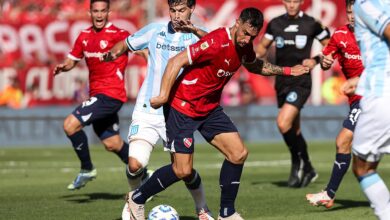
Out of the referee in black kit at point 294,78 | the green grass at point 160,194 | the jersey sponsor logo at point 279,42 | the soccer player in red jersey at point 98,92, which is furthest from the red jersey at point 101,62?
the jersey sponsor logo at point 279,42

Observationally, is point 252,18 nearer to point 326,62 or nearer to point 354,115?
point 326,62

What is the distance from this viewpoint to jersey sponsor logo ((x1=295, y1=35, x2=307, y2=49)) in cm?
1539

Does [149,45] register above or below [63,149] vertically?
above

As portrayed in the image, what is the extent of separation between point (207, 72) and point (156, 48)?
5.03 ft

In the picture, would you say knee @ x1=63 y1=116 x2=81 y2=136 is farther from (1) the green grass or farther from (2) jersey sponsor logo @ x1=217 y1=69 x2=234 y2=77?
(2) jersey sponsor logo @ x1=217 y1=69 x2=234 y2=77

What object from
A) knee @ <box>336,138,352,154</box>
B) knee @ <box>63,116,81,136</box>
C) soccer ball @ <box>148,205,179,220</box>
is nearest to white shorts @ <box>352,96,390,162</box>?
soccer ball @ <box>148,205,179,220</box>

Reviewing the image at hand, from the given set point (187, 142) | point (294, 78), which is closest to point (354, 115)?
point (187, 142)

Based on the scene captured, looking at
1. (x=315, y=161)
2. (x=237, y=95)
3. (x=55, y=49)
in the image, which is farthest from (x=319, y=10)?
(x=315, y=161)

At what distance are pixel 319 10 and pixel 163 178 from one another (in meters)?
20.4

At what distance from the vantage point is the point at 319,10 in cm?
2970

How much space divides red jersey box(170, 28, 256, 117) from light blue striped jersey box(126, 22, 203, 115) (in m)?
1.18

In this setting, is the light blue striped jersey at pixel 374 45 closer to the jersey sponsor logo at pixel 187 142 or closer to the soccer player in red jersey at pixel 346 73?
the jersey sponsor logo at pixel 187 142

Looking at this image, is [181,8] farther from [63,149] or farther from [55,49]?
[55,49]

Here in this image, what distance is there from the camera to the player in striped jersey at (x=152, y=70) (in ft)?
35.9
